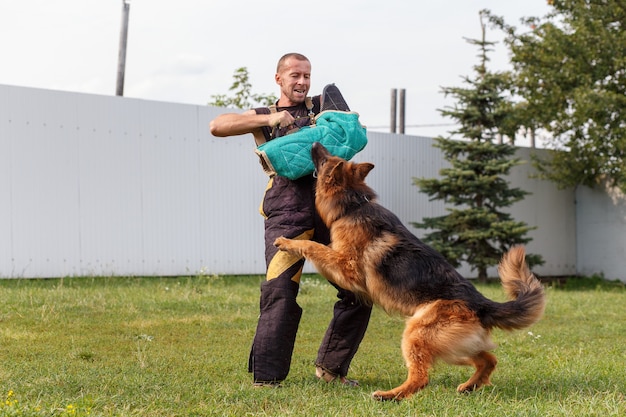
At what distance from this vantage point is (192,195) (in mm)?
13586

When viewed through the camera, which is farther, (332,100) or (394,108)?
(394,108)

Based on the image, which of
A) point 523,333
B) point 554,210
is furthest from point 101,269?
point 554,210

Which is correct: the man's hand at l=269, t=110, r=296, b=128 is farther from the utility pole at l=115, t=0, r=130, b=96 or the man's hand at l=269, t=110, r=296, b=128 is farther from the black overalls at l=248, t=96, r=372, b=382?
the utility pole at l=115, t=0, r=130, b=96

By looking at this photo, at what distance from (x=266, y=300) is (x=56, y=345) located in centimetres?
257

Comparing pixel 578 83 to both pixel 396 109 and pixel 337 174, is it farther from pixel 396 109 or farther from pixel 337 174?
pixel 337 174

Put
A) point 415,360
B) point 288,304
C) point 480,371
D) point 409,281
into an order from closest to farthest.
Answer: point 415,360 → point 409,281 → point 480,371 → point 288,304

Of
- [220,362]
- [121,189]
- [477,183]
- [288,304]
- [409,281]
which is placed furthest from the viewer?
[477,183]

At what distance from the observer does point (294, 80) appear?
5320 millimetres

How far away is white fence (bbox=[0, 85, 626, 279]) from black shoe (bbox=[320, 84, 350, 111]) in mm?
7892

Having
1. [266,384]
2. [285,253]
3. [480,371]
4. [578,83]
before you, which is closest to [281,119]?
[285,253]

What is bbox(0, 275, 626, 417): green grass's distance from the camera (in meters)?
4.45

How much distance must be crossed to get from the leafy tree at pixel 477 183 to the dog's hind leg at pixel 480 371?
10571 millimetres

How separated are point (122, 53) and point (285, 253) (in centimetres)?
1153

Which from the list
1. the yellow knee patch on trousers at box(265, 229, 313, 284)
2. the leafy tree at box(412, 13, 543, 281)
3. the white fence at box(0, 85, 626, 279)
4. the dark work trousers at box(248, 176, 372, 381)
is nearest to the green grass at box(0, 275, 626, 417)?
the dark work trousers at box(248, 176, 372, 381)
